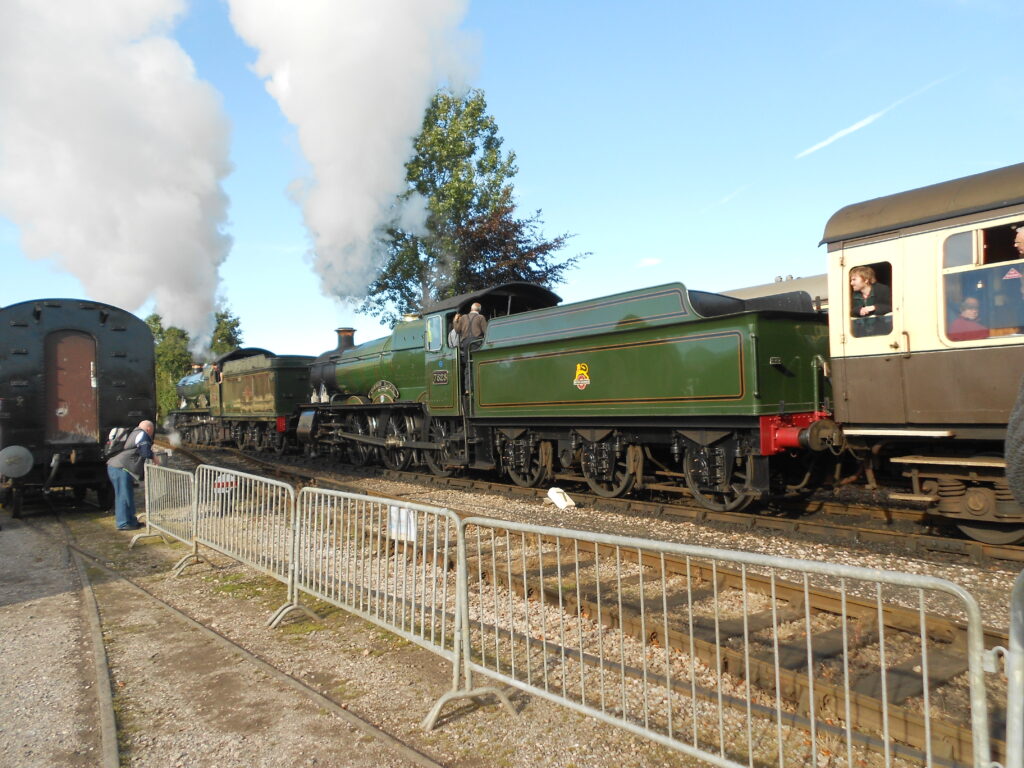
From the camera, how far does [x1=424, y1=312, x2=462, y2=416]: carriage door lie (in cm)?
1189

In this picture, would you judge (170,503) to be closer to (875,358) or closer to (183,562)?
(183,562)

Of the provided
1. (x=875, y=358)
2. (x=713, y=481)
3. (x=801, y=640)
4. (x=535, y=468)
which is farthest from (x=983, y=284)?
(x=535, y=468)

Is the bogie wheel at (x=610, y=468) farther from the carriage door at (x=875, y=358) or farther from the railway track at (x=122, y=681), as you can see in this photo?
the railway track at (x=122, y=681)

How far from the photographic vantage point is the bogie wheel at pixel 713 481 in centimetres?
798

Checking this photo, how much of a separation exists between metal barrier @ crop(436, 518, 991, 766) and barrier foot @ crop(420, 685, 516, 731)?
0.7 inches

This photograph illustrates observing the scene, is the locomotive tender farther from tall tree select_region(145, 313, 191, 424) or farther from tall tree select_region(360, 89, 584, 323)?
tall tree select_region(145, 313, 191, 424)

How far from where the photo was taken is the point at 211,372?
23.7 m

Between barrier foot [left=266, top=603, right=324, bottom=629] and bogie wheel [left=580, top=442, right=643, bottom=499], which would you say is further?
bogie wheel [left=580, top=442, right=643, bottom=499]

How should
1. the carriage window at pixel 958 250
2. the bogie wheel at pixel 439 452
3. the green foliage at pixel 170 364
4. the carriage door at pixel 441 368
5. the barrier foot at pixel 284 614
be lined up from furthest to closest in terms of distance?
1. the green foliage at pixel 170 364
2. the bogie wheel at pixel 439 452
3. the carriage door at pixel 441 368
4. the carriage window at pixel 958 250
5. the barrier foot at pixel 284 614

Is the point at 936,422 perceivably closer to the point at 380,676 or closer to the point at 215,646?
the point at 380,676

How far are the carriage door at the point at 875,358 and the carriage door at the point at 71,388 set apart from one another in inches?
403

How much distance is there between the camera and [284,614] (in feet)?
17.2

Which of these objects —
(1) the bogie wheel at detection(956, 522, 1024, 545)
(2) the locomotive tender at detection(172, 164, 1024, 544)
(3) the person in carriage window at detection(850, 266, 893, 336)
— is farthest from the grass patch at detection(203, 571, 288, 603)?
(1) the bogie wheel at detection(956, 522, 1024, 545)

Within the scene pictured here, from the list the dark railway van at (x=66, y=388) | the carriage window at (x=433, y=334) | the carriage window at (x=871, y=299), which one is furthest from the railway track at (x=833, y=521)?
the dark railway van at (x=66, y=388)
